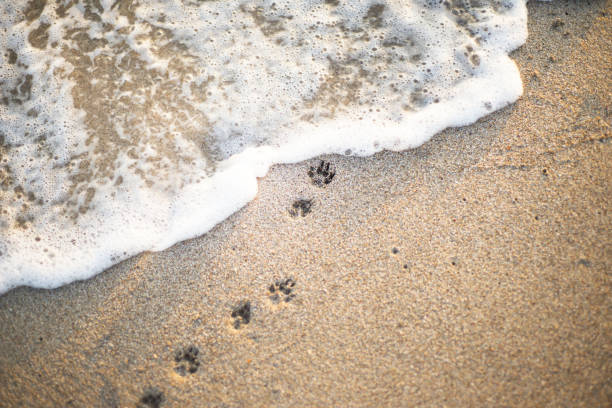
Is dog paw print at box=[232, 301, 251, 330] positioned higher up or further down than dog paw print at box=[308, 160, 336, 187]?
further down

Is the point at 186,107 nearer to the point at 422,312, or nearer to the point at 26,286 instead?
the point at 26,286

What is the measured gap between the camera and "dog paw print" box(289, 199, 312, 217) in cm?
241

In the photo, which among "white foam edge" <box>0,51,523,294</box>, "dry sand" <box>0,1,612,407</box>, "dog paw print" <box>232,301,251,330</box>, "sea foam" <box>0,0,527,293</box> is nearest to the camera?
"dry sand" <box>0,1,612,407</box>

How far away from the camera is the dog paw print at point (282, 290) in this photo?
223cm

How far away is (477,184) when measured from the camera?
2426 millimetres

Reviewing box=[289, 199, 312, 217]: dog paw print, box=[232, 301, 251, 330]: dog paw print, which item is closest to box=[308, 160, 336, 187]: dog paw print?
box=[289, 199, 312, 217]: dog paw print

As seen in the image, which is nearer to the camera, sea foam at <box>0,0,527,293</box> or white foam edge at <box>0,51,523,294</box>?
white foam edge at <box>0,51,523,294</box>

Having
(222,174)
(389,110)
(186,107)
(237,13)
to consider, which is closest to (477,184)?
(389,110)

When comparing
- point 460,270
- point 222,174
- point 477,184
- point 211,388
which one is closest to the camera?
point 211,388

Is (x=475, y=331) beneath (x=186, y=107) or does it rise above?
beneath

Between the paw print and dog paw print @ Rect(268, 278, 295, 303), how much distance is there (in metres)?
0.58

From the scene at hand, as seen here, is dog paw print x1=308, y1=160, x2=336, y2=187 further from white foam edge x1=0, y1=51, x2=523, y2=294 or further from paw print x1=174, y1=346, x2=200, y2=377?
paw print x1=174, y1=346, x2=200, y2=377

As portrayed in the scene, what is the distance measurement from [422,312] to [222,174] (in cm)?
170

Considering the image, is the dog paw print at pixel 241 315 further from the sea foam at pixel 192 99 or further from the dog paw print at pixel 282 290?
the sea foam at pixel 192 99
